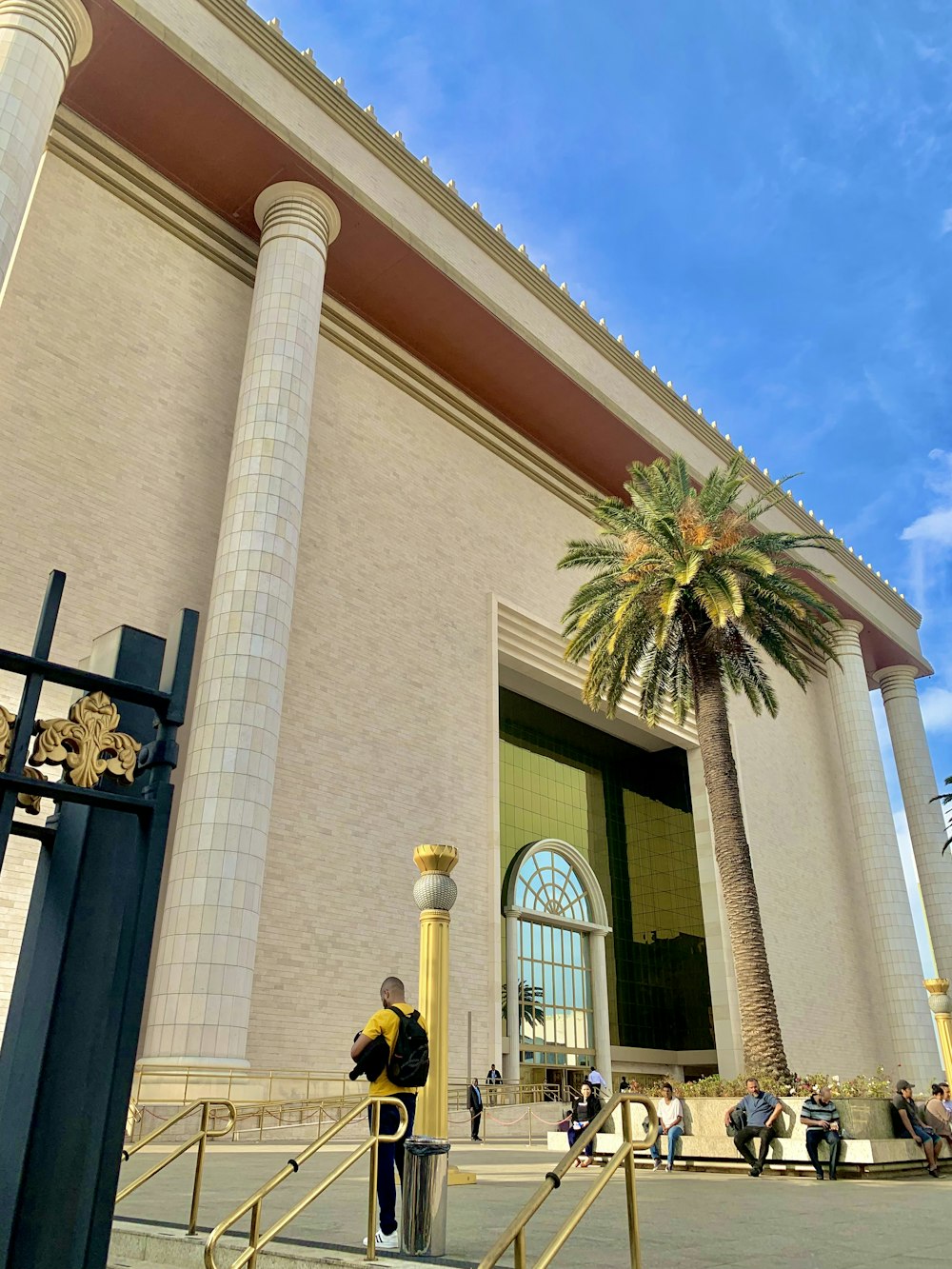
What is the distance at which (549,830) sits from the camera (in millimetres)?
32562

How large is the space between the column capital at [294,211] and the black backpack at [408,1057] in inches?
741

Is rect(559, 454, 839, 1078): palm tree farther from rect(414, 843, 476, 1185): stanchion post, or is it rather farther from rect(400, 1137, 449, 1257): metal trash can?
rect(400, 1137, 449, 1257): metal trash can

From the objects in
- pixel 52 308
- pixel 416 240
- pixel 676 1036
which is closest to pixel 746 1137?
pixel 52 308

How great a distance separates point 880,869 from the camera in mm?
35469

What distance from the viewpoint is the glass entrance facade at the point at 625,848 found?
3162 centimetres

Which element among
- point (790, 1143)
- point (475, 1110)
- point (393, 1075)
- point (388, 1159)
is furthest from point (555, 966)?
point (393, 1075)

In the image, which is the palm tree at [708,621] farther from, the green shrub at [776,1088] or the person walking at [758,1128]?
the person walking at [758,1128]

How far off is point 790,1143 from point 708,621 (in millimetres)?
9449

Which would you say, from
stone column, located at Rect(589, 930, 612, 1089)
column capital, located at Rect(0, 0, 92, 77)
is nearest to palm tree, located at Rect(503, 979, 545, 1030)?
stone column, located at Rect(589, 930, 612, 1089)

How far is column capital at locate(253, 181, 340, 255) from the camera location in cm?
2095

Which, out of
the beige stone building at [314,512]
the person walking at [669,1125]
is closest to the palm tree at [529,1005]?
the beige stone building at [314,512]

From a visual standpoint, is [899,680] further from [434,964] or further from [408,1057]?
[408,1057]

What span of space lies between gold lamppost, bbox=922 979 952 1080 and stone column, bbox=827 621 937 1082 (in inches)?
583

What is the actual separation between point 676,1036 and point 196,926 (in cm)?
2494
